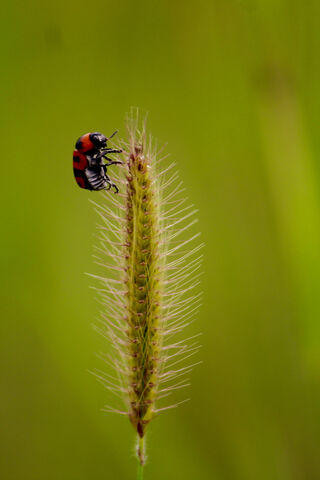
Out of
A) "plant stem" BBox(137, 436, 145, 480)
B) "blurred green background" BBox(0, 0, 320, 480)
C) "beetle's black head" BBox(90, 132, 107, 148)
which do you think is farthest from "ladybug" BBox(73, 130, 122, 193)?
"plant stem" BBox(137, 436, 145, 480)

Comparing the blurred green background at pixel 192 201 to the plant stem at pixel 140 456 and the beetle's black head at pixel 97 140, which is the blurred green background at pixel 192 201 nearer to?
the beetle's black head at pixel 97 140

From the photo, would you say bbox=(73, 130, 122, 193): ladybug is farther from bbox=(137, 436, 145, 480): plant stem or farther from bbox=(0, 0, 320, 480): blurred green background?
bbox=(137, 436, 145, 480): plant stem

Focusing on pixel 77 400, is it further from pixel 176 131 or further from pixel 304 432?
pixel 176 131

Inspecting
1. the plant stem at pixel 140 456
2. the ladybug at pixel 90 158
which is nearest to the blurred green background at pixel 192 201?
the ladybug at pixel 90 158

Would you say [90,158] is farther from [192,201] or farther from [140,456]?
[140,456]

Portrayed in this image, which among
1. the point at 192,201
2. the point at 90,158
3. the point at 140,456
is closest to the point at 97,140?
the point at 90,158

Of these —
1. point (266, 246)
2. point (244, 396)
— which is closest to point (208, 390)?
point (244, 396)

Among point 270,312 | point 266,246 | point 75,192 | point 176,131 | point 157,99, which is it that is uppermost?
point 157,99

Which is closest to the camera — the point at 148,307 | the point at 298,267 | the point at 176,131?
the point at 148,307
